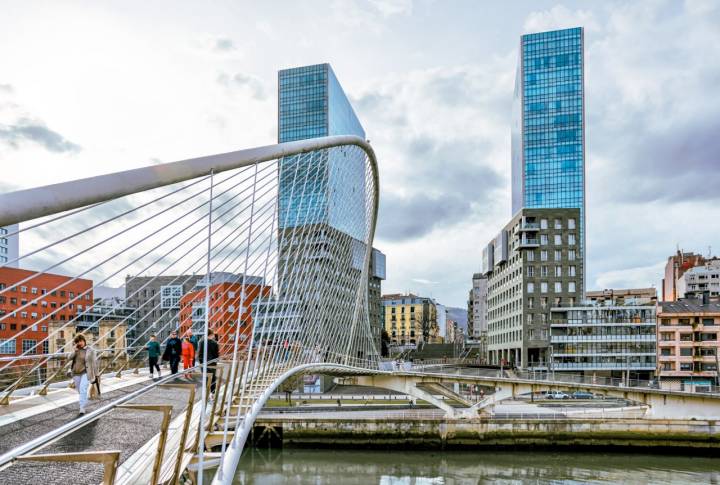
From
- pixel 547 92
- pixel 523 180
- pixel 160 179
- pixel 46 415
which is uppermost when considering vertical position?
pixel 547 92

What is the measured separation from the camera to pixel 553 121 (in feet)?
249

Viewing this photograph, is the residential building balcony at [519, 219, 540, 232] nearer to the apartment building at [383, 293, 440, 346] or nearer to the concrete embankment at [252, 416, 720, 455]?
the concrete embankment at [252, 416, 720, 455]

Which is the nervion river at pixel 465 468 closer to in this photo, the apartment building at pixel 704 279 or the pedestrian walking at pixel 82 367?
the pedestrian walking at pixel 82 367

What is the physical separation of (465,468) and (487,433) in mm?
4329

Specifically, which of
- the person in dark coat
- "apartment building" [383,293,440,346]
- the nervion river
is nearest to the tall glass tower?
"apartment building" [383,293,440,346]

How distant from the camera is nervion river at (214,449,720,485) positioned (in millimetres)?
25219

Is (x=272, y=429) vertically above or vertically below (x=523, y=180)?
below

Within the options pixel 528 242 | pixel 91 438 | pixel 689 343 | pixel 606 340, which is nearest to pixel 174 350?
pixel 91 438

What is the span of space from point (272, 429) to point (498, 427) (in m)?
11.5

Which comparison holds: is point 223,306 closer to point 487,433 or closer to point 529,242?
point 487,433

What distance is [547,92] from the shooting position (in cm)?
7644

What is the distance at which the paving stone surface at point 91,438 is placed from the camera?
159 inches

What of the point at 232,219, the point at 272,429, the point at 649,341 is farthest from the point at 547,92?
the point at 232,219

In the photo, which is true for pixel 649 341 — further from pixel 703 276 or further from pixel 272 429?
pixel 703 276
